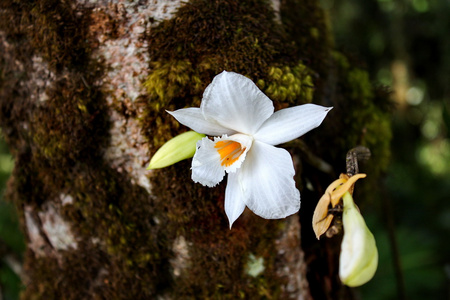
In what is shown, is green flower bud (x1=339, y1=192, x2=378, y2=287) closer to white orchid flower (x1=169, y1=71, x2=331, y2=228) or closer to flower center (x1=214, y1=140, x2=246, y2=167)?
white orchid flower (x1=169, y1=71, x2=331, y2=228)

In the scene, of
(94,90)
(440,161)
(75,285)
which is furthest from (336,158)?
(440,161)

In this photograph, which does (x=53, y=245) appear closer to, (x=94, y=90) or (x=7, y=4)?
(x=94, y=90)

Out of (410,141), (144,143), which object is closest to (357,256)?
(144,143)

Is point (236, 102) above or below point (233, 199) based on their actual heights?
above

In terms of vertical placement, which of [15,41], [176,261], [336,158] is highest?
[15,41]

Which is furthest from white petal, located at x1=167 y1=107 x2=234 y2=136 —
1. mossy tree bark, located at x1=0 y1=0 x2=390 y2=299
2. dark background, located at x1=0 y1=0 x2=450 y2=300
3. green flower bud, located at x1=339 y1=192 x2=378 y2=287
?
dark background, located at x1=0 y1=0 x2=450 y2=300

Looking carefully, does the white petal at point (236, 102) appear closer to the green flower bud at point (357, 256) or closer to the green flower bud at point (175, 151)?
the green flower bud at point (175, 151)

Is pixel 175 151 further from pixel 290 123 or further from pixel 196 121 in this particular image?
pixel 290 123
